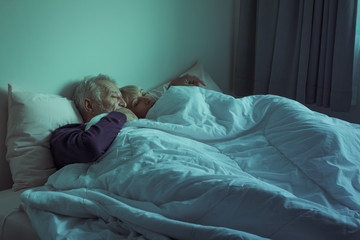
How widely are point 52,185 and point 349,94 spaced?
5.83 feet

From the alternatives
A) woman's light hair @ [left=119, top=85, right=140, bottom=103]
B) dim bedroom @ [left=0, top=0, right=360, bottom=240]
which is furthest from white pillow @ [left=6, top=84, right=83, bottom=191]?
woman's light hair @ [left=119, top=85, right=140, bottom=103]

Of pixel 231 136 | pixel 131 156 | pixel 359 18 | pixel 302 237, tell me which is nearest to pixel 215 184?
pixel 302 237

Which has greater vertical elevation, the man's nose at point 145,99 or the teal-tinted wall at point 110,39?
the teal-tinted wall at point 110,39

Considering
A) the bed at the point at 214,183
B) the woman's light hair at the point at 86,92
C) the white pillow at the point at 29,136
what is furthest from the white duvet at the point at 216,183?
the woman's light hair at the point at 86,92

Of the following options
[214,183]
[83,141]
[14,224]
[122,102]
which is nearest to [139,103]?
[122,102]

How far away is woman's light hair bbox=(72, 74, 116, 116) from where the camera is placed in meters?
1.80

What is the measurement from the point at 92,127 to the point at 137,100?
521 millimetres

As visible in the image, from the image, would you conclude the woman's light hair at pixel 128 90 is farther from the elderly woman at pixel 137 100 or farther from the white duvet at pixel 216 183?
the white duvet at pixel 216 183

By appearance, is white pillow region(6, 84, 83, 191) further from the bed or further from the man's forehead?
the man's forehead

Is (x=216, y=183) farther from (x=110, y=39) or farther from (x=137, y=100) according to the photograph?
(x=110, y=39)

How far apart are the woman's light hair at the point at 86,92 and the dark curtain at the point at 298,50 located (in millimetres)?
1272

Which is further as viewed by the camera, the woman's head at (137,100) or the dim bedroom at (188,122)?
the woman's head at (137,100)

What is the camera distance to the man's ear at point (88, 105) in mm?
1806

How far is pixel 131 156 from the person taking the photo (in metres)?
1.34
